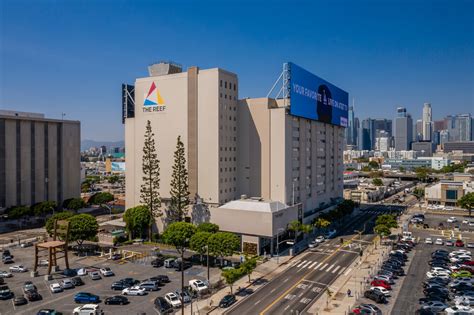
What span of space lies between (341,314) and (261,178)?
1788 inches

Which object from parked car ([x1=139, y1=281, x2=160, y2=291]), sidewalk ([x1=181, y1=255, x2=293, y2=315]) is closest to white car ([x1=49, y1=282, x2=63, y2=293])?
parked car ([x1=139, y1=281, x2=160, y2=291])

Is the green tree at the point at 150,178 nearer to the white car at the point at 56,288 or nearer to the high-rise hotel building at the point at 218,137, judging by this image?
the high-rise hotel building at the point at 218,137

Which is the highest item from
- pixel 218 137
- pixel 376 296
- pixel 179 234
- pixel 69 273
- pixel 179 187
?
pixel 218 137

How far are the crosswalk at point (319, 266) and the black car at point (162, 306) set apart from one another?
25.0 meters

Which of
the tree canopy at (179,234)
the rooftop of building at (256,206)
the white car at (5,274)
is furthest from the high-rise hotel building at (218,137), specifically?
the white car at (5,274)

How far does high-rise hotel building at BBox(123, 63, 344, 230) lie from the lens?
82875 millimetres

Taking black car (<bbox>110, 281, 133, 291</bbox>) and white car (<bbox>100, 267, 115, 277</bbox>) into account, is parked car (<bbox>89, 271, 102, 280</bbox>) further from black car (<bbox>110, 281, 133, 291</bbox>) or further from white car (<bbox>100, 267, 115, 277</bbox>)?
black car (<bbox>110, 281, 133, 291</bbox>)

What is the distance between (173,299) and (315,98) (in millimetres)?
68340

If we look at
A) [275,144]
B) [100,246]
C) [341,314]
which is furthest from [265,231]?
[100,246]

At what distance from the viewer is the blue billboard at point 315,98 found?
286 ft

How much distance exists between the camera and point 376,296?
47781mm

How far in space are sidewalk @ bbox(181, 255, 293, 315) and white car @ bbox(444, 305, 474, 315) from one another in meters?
23.9

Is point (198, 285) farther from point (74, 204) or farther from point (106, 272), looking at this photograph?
point (74, 204)

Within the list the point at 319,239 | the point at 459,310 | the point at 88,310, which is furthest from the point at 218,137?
the point at 459,310
